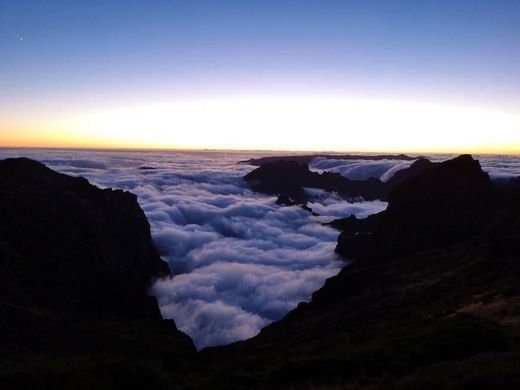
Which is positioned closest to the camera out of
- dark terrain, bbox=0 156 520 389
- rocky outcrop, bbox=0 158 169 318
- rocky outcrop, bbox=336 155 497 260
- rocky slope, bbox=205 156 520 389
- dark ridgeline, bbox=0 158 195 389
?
rocky slope, bbox=205 156 520 389

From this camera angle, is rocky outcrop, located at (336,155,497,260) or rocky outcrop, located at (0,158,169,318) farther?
rocky outcrop, located at (336,155,497,260)

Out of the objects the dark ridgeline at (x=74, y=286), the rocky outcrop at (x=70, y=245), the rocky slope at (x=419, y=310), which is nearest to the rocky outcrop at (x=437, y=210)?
the rocky slope at (x=419, y=310)

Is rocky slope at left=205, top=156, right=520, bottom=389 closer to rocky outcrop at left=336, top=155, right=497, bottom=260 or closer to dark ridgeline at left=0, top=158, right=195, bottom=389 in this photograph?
rocky outcrop at left=336, top=155, right=497, bottom=260

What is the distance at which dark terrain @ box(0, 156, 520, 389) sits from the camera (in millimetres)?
23094

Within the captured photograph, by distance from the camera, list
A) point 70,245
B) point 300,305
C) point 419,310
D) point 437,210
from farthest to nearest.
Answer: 1. point 437,210
2. point 70,245
3. point 300,305
4. point 419,310

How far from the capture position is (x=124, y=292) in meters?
69.2

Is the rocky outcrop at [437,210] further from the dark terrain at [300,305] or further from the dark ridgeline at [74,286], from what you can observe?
the dark ridgeline at [74,286]

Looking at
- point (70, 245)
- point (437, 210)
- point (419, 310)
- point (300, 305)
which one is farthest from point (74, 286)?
point (437, 210)

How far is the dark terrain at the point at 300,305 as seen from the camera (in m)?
23.1

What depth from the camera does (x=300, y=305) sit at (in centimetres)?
6569

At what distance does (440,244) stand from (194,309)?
1644 inches

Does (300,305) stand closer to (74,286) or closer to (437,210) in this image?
(437,210)

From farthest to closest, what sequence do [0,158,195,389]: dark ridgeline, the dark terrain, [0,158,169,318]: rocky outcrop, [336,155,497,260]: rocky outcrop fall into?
[336,155,497,260]: rocky outcrop < [0,158,169,318]: rocky outcrop < [0,158,195,389]: dark ridgeline < the dark terrain

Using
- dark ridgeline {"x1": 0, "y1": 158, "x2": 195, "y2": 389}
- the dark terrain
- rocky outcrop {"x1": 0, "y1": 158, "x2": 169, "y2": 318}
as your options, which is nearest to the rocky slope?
the dark terrain
